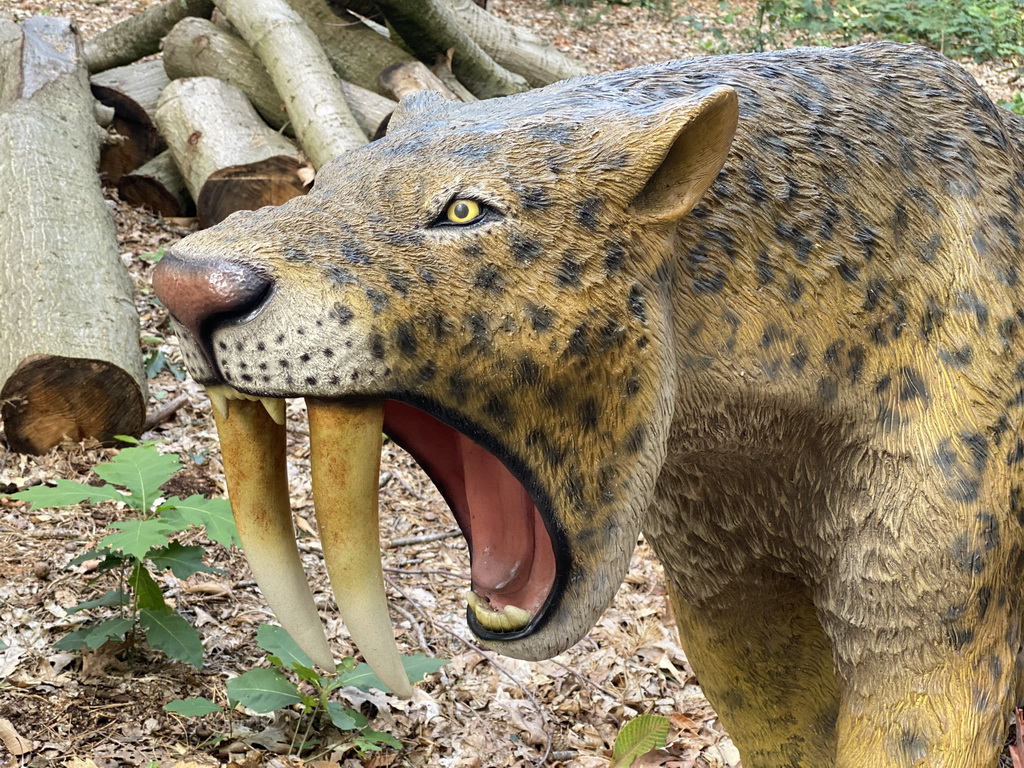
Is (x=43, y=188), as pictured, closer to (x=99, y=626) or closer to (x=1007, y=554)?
Result: (x=99, y=626)

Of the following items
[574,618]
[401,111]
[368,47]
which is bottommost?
[368,47]

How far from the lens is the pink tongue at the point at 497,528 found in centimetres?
168

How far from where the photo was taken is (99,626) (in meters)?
3.50

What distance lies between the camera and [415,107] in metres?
1.89

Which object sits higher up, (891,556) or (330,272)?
(330,272)

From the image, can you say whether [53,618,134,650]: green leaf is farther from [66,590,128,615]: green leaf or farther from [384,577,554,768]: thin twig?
[384,577,554,768]: thin twig

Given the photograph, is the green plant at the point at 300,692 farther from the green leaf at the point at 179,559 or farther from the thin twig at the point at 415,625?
the thin twig at the point at 415,625

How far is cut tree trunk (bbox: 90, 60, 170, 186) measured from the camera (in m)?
8.21

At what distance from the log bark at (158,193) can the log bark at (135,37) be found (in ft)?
6.88

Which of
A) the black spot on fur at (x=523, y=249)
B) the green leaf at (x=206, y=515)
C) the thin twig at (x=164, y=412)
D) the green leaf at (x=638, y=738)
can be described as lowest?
the thin twig at (x=164, y=412)

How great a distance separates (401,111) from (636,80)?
0.41 meters

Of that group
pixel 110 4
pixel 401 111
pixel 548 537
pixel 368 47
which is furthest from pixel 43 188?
pixel 110 4

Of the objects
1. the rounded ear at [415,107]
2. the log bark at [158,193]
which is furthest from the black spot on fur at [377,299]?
the log bark at [158,193]

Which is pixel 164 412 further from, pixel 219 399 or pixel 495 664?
pixel 219 399
